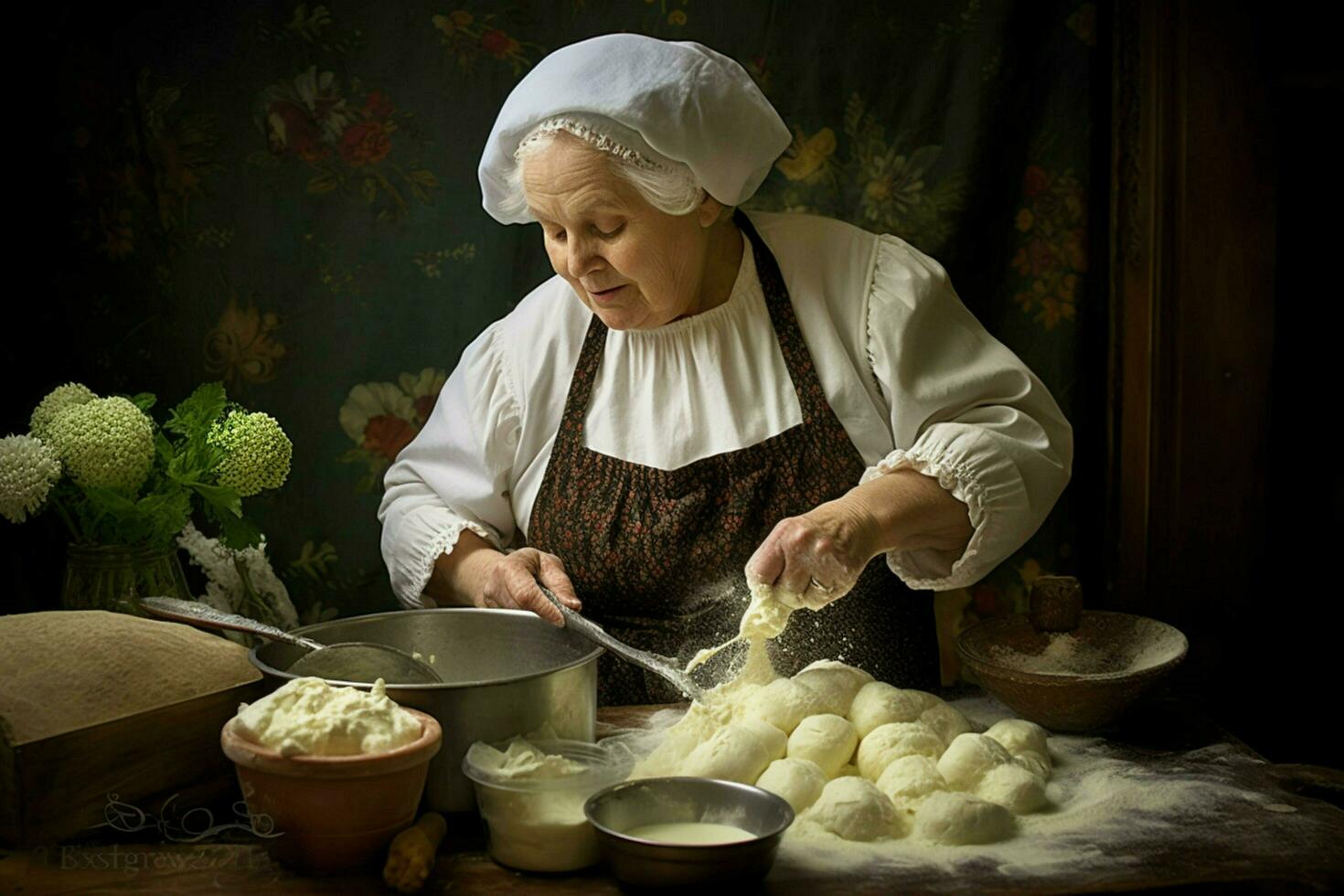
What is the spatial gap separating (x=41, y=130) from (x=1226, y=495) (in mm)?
2551

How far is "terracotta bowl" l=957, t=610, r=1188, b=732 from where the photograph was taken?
1.89m

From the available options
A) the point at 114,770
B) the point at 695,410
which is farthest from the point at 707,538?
the point at 114,770

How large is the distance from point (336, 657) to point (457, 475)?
2.74 feet

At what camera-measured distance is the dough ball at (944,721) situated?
185 centimetres

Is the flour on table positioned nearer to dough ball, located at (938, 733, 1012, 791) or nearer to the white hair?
dough ball, located at (938, 733, 1012, 791)

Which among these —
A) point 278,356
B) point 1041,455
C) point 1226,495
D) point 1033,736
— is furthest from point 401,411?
point 1226,495

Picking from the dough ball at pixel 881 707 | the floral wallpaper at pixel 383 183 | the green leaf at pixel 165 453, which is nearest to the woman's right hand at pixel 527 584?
the dough ball at pixel 881 707

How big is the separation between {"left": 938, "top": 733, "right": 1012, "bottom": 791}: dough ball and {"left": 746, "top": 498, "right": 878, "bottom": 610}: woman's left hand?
0.31 metres

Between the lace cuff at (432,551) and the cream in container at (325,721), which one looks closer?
the cream in container at (325,721)

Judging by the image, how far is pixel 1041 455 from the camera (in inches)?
85.8

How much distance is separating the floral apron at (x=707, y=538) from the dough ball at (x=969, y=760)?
585 millimetres

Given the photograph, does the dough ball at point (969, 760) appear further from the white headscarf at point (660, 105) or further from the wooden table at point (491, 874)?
the white headscarf at point (660, 105)

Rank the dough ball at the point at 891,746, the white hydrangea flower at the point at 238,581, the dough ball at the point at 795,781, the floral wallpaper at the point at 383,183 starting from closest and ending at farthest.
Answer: the dough ball at the point at 795,781 → the dough ball at the point at 891,746 → the white hydrangea flower at the point at 238,581 → the floral wallpaper at the point at 383,183

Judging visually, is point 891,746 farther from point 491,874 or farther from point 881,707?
point 491,874
